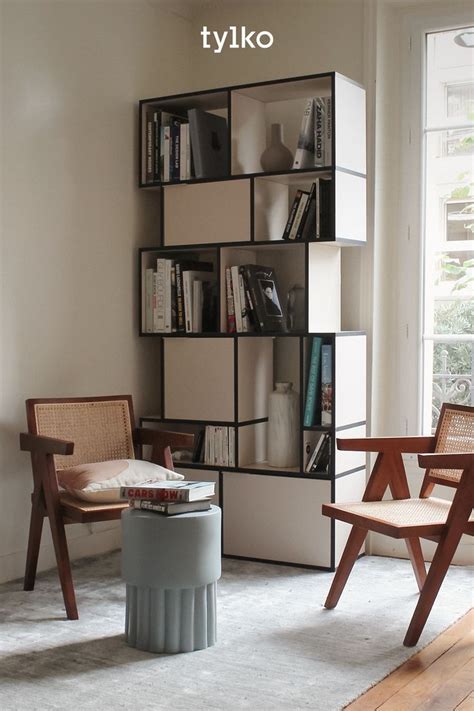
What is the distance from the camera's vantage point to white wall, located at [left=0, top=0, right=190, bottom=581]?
385cm

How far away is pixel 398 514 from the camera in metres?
3.27

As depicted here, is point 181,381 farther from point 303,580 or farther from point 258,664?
point 258,664

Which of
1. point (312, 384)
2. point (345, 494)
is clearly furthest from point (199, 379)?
point (345, 494)

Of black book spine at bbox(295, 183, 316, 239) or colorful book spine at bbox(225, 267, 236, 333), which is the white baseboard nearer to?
colorful book spine at bbox(225, 267, 236, 333)

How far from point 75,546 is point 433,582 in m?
1.79

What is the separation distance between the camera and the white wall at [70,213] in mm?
3848

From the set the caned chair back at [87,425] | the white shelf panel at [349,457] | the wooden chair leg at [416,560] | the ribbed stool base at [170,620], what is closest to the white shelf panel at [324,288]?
the white shelf panel at [349,457]

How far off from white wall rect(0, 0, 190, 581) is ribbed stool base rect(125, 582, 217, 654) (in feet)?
3.37

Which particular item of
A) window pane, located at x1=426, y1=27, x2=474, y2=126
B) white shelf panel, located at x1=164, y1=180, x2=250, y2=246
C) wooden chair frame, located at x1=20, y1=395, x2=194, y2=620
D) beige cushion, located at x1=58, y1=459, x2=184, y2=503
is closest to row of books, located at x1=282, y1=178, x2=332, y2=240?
white shelf panel, located at x1=164, y1=180, x2=250, y2=246

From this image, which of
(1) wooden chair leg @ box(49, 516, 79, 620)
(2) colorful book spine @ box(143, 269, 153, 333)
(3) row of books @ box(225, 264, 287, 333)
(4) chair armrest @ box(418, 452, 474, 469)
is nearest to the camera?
(4) chair armrest @ box(418, 452, 474, 469)

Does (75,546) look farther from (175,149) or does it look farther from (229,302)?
(175,149)

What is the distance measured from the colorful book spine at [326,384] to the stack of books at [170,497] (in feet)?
3.43

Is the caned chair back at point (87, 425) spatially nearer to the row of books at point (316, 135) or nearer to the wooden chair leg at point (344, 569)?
the wooden chair leg at point (344, 569)

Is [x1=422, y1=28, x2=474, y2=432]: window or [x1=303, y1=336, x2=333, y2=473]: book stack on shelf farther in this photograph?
[x1=422, y1=28, x2=474, y2=432]: window
